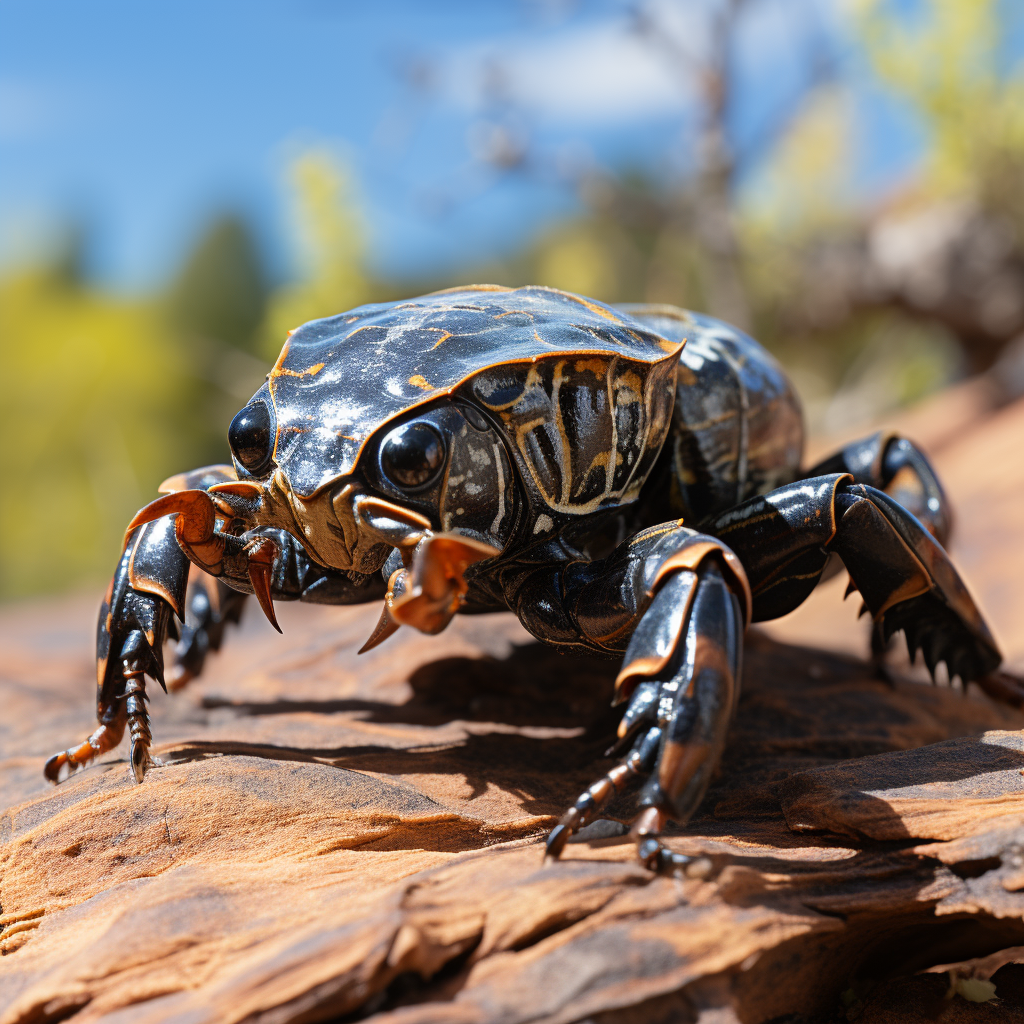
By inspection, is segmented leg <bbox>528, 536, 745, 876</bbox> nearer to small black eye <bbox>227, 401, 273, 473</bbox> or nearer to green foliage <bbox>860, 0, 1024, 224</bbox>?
small black eye <bbox>227, 401, 273, 473</bbox>

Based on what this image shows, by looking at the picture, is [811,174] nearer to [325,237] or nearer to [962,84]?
[962,84]

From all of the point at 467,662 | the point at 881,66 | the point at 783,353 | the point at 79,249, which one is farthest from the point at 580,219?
the point at 467,662

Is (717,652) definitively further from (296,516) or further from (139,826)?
(139,826)

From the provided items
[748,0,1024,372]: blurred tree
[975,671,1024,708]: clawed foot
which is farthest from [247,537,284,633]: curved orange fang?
[748,0,1024,372]: blurred tree

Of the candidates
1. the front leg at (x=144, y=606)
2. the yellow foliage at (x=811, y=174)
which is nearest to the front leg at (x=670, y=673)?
the front leg at (x=144, y=606)

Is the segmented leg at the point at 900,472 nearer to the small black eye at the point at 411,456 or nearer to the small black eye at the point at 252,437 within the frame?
the small black eye at the point at 411,456

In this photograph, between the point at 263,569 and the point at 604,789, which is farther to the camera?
the point at 263,569

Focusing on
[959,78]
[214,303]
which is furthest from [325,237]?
[214,303]
